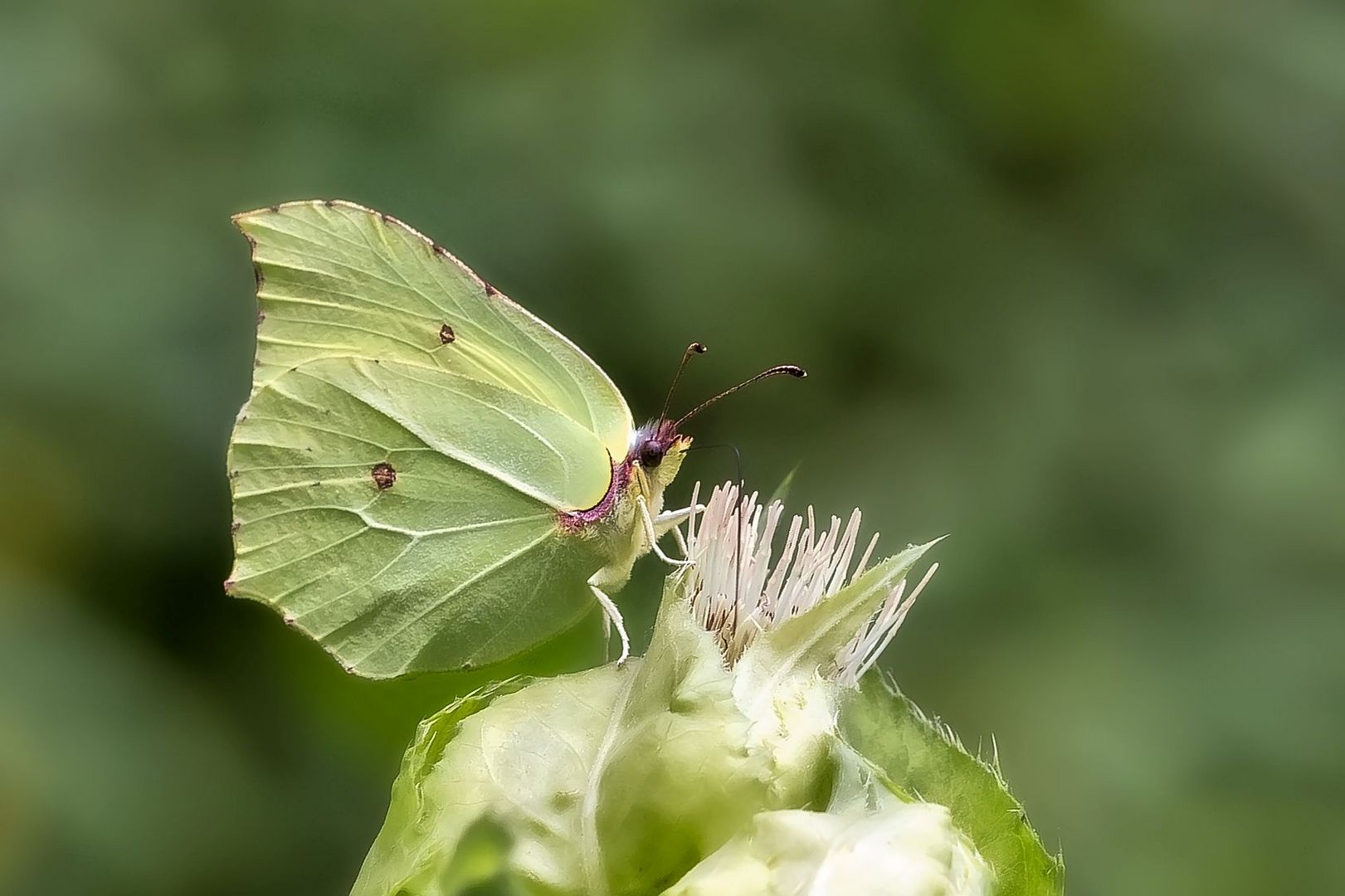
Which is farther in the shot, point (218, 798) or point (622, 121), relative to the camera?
point (622, 121)

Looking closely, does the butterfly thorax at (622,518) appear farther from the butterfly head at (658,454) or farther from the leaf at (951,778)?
the leaf at (951,778)

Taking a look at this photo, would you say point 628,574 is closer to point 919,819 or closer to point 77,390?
point 919,819

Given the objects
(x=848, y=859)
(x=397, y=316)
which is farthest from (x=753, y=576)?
(x=397, y=316)

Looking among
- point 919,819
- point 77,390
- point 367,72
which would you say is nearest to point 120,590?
point 77,390

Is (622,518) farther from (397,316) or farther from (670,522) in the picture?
(397,316)

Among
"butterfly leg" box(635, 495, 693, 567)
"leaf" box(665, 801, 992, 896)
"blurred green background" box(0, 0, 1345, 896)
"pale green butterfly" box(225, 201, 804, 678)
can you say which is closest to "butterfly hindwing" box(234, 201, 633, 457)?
"pale green butterfly" box(225, 201, 804, 678)

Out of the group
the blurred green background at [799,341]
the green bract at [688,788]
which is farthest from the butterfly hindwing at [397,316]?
the green bract at [688,788]

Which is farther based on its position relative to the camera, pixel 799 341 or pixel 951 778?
pixel 799 341

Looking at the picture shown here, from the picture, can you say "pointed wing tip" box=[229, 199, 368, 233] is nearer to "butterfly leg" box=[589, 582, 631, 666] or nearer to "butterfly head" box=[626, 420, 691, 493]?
"butterfly head" box=[626, 420, 691, 493]
